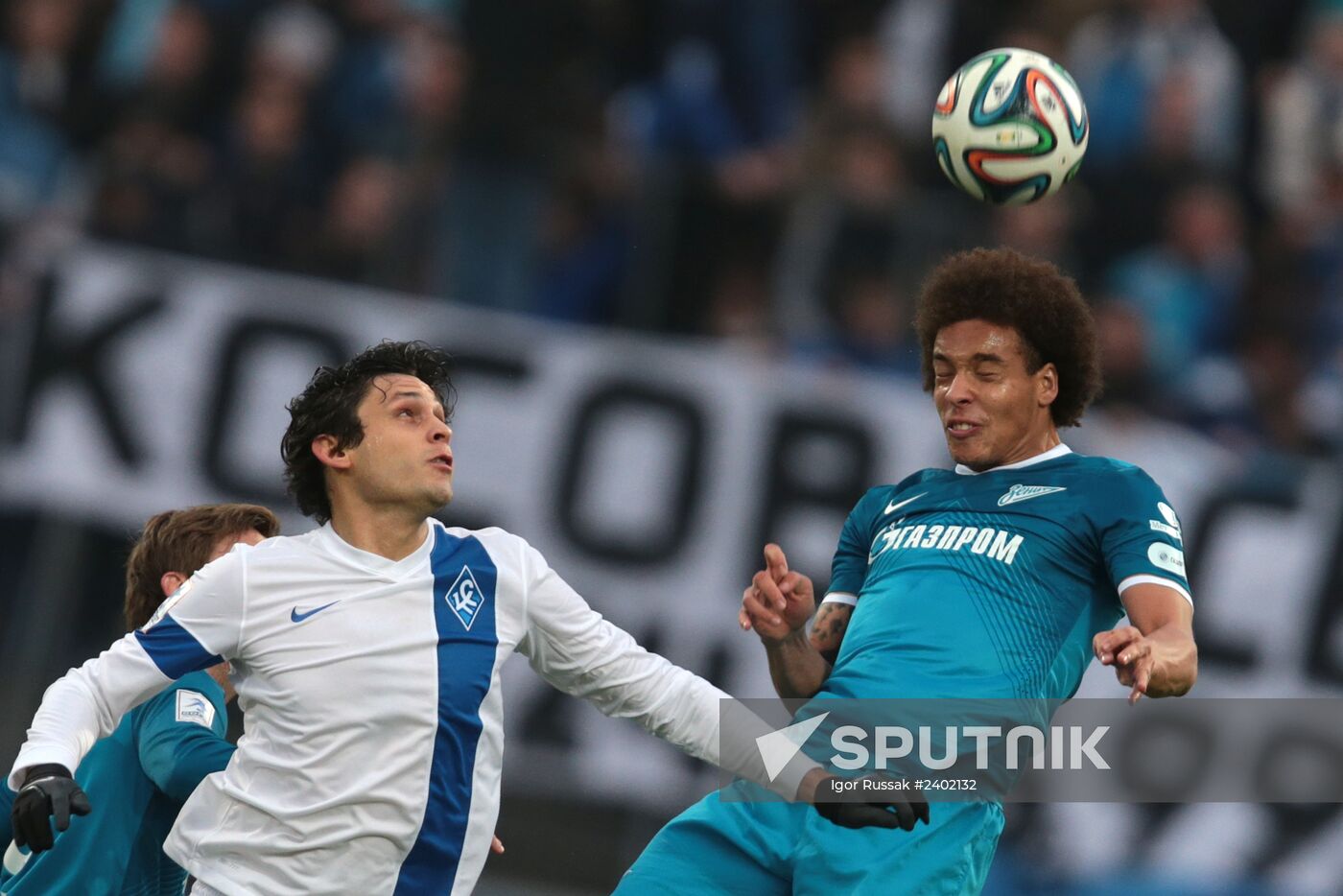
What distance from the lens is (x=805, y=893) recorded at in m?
4.79

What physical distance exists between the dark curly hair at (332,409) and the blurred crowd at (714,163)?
17.7 ft

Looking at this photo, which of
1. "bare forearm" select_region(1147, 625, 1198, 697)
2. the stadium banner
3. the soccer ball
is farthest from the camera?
the stadium banner

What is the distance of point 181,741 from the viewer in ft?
16.4

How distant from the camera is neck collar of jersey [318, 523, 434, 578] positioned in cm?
480

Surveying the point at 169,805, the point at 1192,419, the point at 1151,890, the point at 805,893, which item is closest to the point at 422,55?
the point at 1192,419

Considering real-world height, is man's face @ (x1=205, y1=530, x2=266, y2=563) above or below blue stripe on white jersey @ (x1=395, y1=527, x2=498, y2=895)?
above

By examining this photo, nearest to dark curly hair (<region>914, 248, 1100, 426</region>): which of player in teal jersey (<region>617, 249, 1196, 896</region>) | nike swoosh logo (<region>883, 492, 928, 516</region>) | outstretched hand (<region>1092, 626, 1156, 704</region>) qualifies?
player in teal jersey (<region>617, 249, 1196, 896</region>)

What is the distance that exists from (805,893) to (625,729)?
5.14 m

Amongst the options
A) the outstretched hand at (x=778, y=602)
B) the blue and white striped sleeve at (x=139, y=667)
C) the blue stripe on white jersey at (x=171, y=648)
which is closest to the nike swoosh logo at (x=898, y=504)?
the outstretched hand at (x=778, y=602)

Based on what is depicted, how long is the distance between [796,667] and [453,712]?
0.96 m

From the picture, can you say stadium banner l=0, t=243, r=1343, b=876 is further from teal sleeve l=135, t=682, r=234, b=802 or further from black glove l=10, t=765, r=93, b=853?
black glove l=10, t=765, r=93, b=853

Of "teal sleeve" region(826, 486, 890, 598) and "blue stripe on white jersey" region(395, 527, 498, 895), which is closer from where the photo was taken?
"blue stripe on white jersey" region(395, 527, 498, 895)

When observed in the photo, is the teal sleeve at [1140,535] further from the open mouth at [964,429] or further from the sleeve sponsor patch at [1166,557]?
the open mouth at [964,429]

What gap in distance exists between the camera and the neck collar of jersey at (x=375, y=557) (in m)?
4.80
